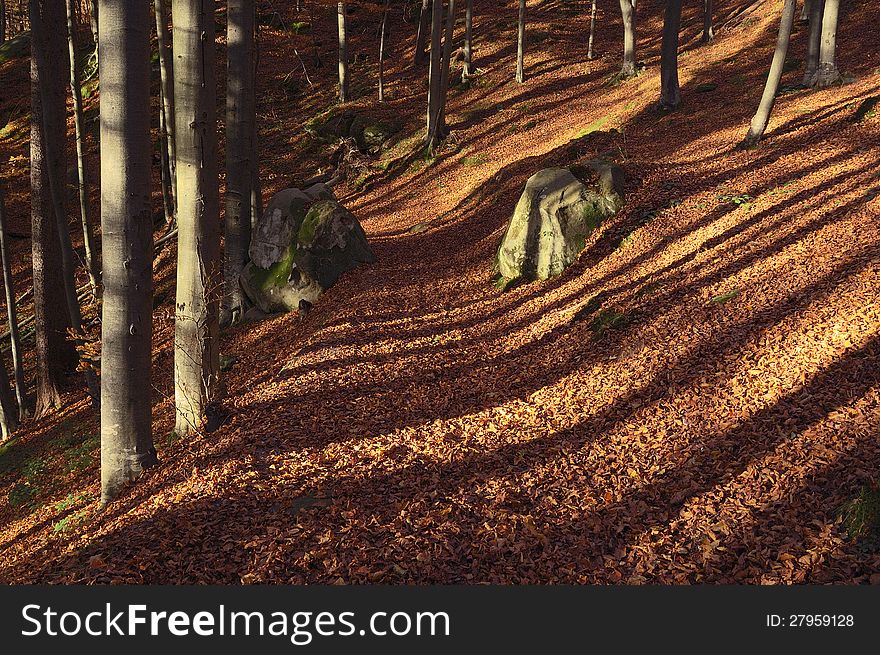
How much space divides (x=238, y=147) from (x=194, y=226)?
654cm

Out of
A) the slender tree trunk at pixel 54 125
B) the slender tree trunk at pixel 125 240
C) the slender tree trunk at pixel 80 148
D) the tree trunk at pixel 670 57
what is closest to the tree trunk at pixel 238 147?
the slender tree trunk at pixel 80 148

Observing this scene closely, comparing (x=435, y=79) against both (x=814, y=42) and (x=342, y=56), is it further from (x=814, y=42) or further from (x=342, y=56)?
(x=814, y=42)

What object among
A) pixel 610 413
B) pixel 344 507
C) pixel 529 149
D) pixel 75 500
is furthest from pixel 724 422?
pixel 529 149

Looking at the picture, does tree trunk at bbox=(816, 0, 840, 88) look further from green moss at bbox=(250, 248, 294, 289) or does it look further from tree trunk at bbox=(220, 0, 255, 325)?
green moss at bbox=(250, 248, 294, 289)

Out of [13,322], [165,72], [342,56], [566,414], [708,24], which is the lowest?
[13,322]

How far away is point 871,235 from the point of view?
358 inches

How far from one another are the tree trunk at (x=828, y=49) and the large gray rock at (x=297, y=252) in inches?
518

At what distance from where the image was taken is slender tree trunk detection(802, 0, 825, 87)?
1667 cm

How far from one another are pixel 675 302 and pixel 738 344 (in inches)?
64.1

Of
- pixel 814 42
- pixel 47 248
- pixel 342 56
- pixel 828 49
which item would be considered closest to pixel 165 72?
pixel 47 248

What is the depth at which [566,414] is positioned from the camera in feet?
25.2

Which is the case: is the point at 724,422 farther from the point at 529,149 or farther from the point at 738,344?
the point at 529,149

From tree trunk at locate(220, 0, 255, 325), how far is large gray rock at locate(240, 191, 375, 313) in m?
0.28

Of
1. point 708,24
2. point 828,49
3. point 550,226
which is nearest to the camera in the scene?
point 550,226
